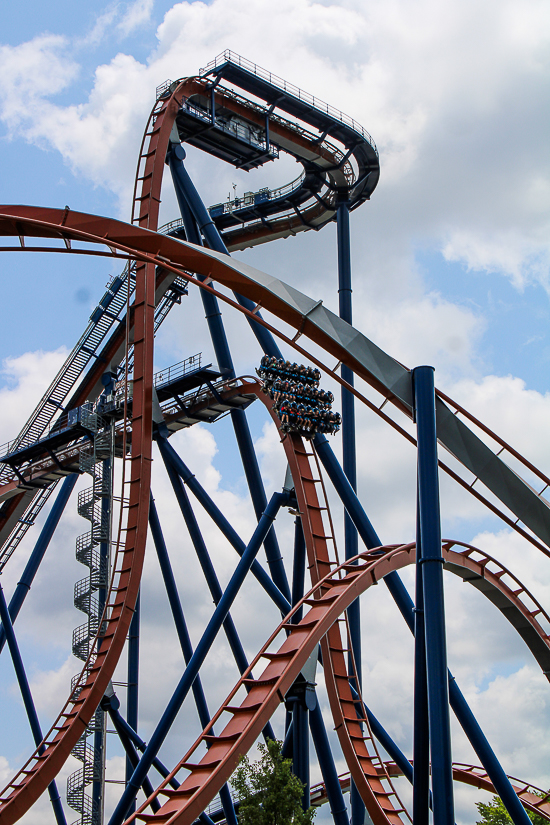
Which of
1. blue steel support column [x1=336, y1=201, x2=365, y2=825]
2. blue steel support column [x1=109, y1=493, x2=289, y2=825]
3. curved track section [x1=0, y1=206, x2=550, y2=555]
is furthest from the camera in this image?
blue steel support column [x1=336, y1=201, x2=365, y2=825]

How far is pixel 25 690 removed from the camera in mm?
19891

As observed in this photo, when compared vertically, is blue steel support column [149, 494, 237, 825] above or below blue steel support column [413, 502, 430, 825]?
above

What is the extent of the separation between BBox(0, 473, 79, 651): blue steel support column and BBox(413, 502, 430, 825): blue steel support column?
12.5 m

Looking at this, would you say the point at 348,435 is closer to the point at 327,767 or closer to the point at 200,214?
the point at 200,214

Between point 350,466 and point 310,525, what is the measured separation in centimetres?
411

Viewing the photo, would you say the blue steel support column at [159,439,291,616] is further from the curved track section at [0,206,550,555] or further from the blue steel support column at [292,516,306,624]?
the curved track section at [0,206,550,555]

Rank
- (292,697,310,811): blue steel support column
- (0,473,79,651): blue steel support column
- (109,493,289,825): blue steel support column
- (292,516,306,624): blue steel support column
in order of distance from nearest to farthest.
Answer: (292,697,310,811): blue steel support column
(109,493,289,825): blue steel support column
(292,516,306,624): blue steel support column
(0,473,79,651): blue steel support column

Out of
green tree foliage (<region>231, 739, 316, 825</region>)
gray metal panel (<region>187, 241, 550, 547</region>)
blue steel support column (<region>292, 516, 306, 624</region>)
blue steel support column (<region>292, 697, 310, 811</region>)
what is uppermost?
blue steel support column (<region>292, 516, 306, 624</region>)

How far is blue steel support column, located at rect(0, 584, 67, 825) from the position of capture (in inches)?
768

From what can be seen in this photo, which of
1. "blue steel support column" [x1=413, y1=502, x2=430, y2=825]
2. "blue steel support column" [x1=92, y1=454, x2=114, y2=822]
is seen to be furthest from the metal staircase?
"blue steel support column" [x1=413, y1=502, x2=430, y2=825]

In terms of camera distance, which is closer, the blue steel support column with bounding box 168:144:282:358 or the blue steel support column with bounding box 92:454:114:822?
the blue steel support column with bounding box 168:144:282:358

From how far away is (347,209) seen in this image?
22203 mm

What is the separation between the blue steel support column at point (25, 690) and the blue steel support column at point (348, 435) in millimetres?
6225

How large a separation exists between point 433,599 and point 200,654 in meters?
7.09
